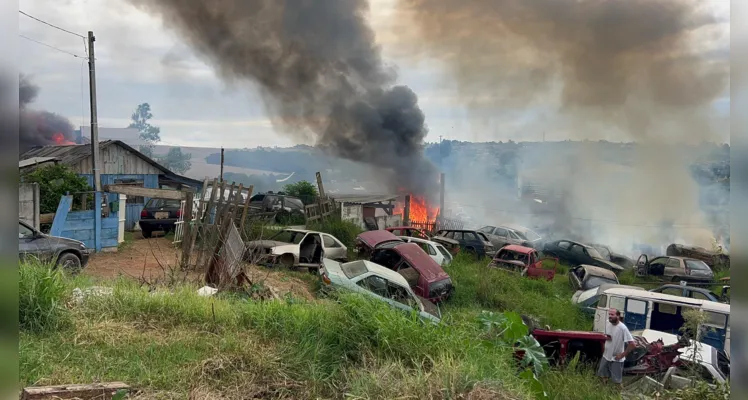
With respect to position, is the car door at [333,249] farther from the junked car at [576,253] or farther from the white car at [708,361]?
the junked car at [576,253]

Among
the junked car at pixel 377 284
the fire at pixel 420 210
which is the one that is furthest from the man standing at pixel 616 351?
the fire at pixel 420 210

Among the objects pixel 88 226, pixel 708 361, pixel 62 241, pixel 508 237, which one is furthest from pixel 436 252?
pixel 88 226

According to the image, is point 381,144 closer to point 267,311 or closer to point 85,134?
point 85,134

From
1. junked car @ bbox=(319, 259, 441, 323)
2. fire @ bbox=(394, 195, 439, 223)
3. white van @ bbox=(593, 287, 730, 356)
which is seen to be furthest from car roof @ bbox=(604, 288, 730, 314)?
fire @ bbox=(394, 195, 439, 223)

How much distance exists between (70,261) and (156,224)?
501 cm

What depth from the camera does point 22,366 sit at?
3818 millimetres

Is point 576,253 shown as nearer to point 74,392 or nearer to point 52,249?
point 52,249

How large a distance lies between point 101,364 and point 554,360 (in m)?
5.26

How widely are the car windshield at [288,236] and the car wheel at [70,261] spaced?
4441mm

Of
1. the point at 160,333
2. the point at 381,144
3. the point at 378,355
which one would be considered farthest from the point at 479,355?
the point at 381,144

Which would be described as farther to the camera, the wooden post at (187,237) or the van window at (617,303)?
the wooden post at (187,237)

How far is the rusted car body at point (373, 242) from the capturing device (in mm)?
10695

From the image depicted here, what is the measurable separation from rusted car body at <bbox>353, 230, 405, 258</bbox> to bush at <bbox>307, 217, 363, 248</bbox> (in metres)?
1.64

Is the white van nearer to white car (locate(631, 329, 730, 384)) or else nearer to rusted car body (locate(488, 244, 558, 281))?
white car (locate(631, 329, 730, 384))
